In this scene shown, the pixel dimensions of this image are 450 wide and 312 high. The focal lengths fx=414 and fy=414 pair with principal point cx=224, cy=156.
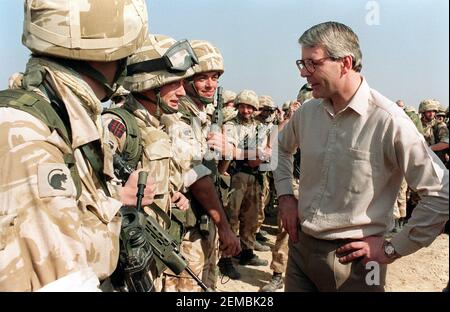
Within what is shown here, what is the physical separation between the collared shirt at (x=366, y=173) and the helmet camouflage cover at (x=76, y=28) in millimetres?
1312

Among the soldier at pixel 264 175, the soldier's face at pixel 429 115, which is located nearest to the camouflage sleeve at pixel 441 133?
the soldier's face at pixel 429 115

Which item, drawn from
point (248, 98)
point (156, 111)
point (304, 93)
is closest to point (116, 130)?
point (156, 111)

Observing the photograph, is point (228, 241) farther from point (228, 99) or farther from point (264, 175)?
point (228, 99)

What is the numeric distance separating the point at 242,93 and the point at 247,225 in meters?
2.57

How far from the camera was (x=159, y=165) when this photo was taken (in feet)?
8.89

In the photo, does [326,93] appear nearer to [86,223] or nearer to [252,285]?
[86,223]

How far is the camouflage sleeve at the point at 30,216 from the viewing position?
1322 mm

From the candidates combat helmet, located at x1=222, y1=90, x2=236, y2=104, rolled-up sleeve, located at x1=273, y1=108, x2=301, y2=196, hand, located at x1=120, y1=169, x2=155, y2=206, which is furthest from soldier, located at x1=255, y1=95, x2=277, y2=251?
hand, located at x1=120, y1=169, x2=155, y2=206

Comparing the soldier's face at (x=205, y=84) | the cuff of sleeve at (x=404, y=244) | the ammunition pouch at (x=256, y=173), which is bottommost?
the ammunition pouch at (x=256, y=173)

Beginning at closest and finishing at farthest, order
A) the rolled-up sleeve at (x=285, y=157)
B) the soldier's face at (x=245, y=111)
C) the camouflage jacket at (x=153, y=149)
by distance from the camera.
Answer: the camouflage jacket at (x=153, y=149) < the rolled-up sleeve at (x=285, y=157) < the soldier's face at (x=245, y=111)

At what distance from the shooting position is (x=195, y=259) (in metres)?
3.28

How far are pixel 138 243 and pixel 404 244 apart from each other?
141cm

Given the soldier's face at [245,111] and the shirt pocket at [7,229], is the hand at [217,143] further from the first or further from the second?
the soldier's face at [245,111]
